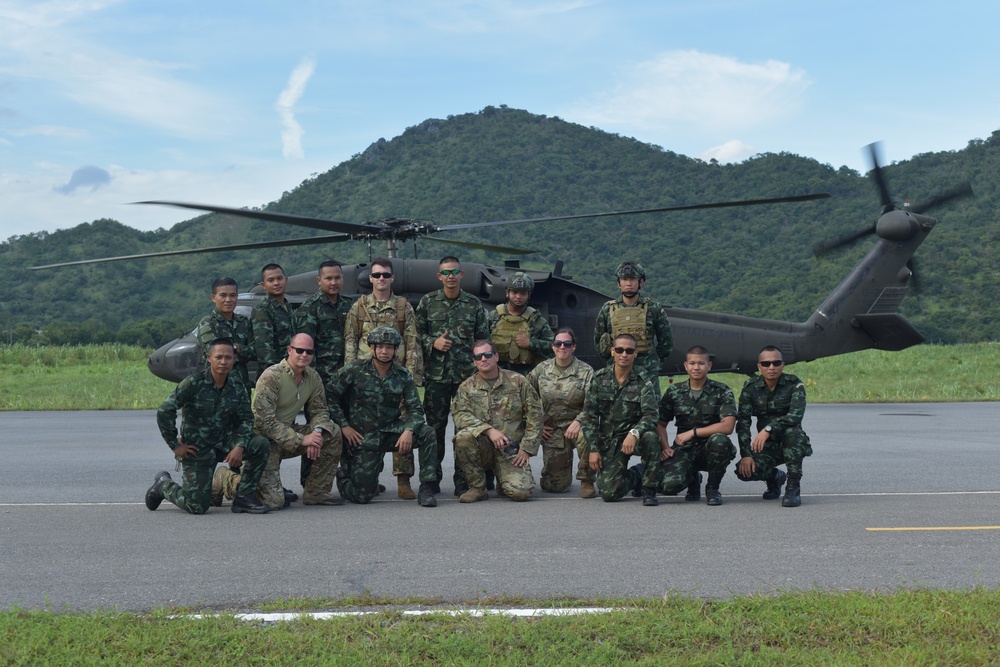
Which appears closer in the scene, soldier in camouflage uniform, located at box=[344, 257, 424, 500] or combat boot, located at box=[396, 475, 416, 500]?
combat boot, located at box=[396, 475, 416, 500]

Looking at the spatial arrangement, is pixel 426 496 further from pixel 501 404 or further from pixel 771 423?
pixel 771 423

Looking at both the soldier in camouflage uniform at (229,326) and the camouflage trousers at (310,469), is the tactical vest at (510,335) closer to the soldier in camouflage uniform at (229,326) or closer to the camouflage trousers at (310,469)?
the camouflage trousers at (310,469)

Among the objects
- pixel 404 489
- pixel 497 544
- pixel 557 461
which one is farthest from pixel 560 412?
pixel 497 544

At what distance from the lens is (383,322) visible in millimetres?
9516

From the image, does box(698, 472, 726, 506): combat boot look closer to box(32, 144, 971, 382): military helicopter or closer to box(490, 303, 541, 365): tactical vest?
box(490, 303, 541, 365): tactical vest

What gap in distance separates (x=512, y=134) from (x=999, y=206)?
54062 mm

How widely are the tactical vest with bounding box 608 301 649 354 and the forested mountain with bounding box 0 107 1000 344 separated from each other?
3725 centimetres

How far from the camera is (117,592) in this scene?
5.36 meters

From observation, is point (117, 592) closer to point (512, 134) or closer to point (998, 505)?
point (998, 505)

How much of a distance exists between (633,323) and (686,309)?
9044mm

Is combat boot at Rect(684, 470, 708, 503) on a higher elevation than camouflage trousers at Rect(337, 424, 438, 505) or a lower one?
lower

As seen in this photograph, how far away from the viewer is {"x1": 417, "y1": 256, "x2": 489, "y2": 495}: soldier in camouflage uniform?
9695mm

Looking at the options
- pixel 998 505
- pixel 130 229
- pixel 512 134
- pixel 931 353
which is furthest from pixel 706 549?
pixel 512 134

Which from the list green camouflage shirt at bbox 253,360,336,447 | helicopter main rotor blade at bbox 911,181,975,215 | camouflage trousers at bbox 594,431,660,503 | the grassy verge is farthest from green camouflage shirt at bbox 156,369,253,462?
helicopter main rotor blade at bbox 911,181,975,215
